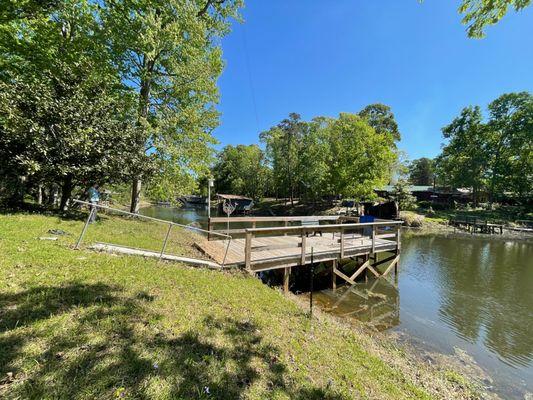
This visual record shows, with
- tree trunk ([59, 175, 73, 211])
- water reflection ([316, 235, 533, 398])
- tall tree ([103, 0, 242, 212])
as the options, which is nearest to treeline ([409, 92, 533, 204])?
water reflection ([316, 235, 533, 398])

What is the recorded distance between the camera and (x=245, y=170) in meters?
51.2

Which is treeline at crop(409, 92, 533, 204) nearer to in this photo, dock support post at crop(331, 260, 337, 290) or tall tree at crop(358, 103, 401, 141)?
tall tree at crop(358, 103, 401, 141)

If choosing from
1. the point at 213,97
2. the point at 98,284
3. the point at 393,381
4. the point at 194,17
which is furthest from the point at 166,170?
the point at 393,381

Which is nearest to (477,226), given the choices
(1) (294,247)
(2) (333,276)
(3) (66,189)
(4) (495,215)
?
(4) (495,215)

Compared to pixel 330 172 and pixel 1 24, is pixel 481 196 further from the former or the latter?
pixel 1 24

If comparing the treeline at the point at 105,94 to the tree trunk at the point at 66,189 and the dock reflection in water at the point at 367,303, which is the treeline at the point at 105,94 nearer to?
the tree trunk at the point at 66,189

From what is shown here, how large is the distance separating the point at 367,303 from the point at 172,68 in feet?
44.5

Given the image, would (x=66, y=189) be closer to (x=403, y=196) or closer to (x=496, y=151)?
(x=403, y=196)

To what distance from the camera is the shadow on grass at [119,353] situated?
2.17 m

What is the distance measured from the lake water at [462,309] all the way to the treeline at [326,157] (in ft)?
52.2

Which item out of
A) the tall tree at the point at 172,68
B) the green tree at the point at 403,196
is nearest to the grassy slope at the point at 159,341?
the tall tree at the point at 172,68

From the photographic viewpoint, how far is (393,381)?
364 centimetres

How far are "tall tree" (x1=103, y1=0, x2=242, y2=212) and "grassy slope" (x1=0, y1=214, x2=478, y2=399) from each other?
7104 mm

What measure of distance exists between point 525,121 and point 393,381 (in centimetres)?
4667
